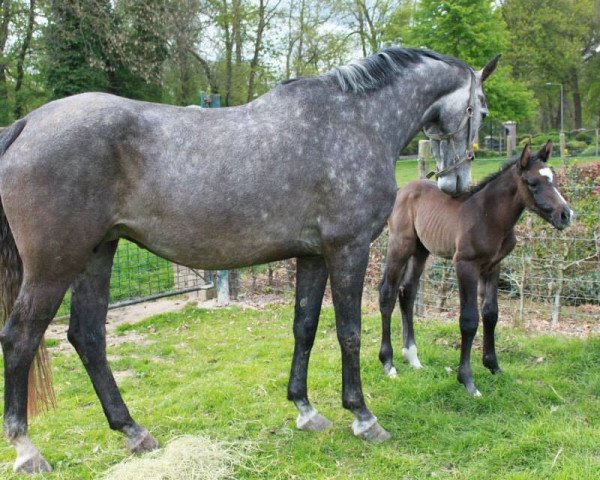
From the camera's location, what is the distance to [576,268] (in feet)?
20.7

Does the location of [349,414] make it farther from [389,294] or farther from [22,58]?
[22,58]

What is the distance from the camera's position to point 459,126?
148 inches

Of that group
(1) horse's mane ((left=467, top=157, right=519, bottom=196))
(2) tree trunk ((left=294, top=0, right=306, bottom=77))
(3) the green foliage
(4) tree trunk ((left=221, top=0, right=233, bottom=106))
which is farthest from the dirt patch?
(2) tree trunk ((left=294, top=0, right=306, bottom=77))

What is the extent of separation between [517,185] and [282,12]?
84.2 ft

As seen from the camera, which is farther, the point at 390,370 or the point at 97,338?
the point at 390,370

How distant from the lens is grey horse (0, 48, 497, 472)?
114 inches

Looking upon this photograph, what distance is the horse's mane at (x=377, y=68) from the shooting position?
11.3 ft

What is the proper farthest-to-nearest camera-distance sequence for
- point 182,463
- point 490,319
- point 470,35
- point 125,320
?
point 470,35
point 125,320
point 490,319
point 182,463

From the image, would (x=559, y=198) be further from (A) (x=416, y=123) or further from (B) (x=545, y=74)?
(B) (x=545, y=74)

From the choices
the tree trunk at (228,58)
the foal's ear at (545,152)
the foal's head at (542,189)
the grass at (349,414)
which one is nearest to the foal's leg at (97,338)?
the grass at (349,414)

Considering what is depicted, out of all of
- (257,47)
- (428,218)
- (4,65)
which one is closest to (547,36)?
(257,47)

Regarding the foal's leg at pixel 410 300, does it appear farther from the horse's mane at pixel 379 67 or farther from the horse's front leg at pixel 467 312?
the horse's mane at pixel 379 67

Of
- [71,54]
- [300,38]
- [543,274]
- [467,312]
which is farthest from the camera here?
[300,38]

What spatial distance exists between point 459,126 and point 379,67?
70 centimetres
